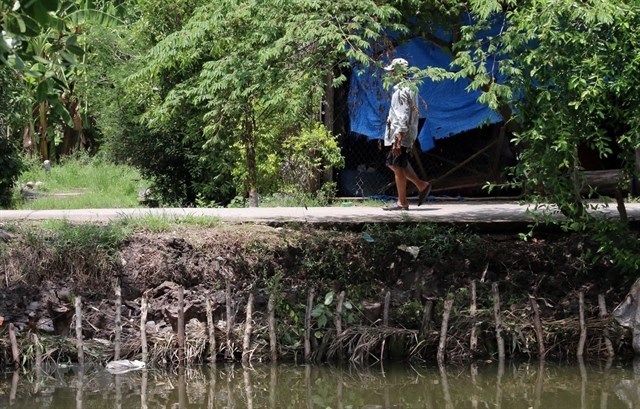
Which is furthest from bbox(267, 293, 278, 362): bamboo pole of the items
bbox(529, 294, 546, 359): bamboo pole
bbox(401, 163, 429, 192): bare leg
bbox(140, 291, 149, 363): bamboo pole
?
bbox(401, 163, 429, 192): bare leg

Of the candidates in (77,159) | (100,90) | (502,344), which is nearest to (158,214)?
(502,344)

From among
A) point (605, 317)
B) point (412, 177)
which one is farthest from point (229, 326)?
point (605, 317)

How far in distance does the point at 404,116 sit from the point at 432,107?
2.45m

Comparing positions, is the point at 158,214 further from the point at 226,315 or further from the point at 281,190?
the point at 281,190

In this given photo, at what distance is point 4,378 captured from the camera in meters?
9.28

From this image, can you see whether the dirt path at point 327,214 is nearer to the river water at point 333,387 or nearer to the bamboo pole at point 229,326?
the bamboo pole at point 229,326

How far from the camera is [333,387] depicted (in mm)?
9047

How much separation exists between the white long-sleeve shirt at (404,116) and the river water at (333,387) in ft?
10.7

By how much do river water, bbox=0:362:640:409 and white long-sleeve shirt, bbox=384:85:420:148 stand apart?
10.7 feet

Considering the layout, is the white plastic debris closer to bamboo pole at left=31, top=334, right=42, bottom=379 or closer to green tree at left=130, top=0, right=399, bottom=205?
bamboo pole at left=31, top=334, right=42, bottom=379

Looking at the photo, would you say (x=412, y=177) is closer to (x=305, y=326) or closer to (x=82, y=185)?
(x=305, y=326)

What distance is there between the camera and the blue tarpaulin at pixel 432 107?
1393cm

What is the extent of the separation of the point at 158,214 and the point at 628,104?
525 cm

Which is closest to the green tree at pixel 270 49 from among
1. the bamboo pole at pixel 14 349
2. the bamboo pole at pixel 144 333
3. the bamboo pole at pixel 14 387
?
the bamboo pole at pixel 144 333
